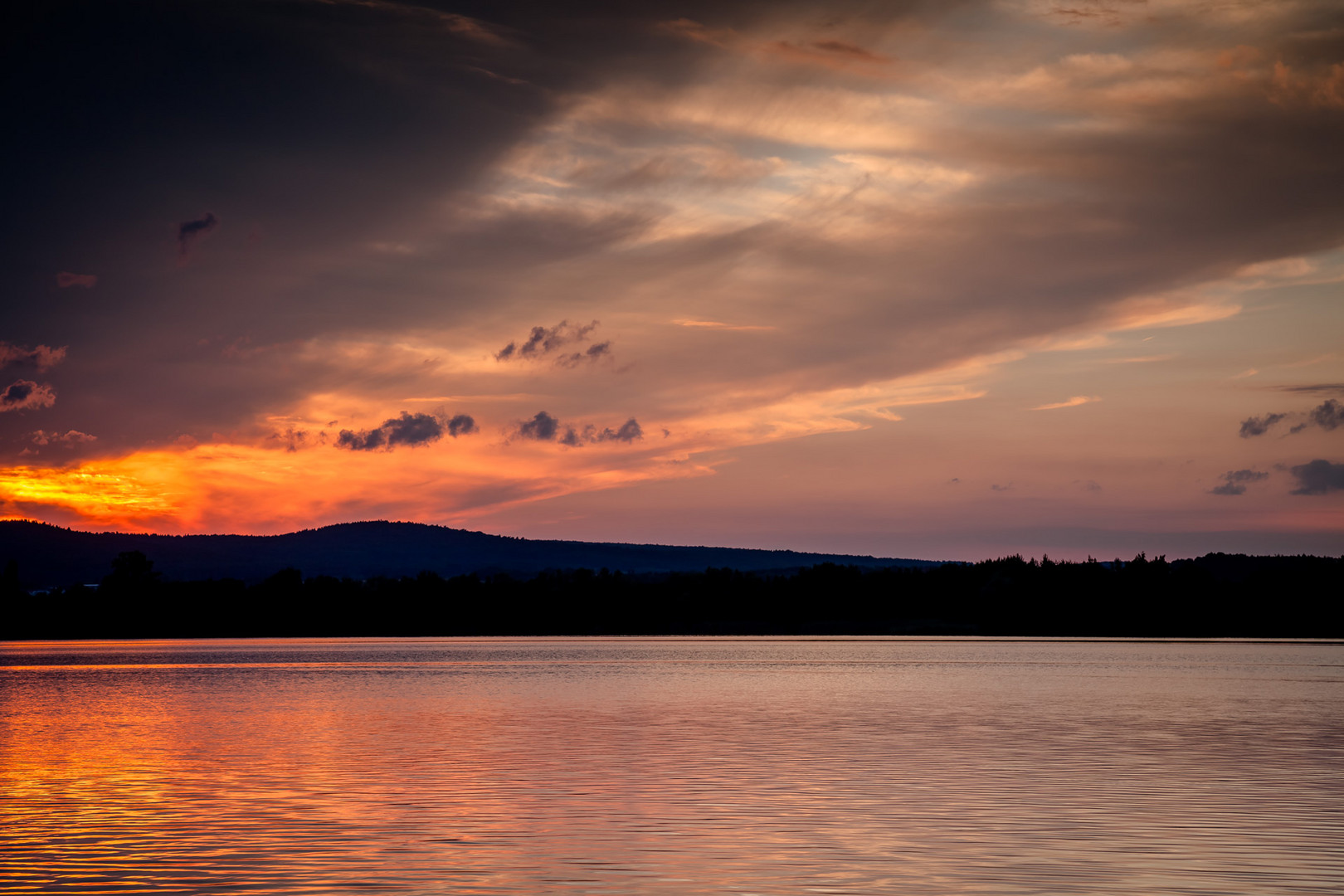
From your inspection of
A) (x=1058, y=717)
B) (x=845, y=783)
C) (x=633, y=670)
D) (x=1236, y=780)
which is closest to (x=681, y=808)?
(x=845, y=783)

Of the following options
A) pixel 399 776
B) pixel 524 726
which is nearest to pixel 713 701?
pixel 524 726

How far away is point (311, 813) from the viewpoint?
1297 inches

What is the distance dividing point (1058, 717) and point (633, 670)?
230 feet

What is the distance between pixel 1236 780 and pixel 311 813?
27.8 meters

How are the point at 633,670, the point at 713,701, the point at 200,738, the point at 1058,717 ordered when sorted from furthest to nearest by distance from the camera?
1. the point at 633,670
2. the point at 713,701
3. the point at 1058,717
4. the point at 200,738

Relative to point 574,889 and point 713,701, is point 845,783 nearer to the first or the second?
point 574,889

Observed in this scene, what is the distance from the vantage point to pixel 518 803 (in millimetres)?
34562

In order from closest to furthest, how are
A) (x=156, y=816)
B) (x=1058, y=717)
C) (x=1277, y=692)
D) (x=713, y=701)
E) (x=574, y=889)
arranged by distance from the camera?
(x=574, y=889), (x=156, y=816), (x=1058, y=717), (x=713, y=701), (x=1277, y=692)

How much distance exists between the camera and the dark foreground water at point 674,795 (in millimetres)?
25094

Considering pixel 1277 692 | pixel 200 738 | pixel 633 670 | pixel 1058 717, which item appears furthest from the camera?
pixel 633 670

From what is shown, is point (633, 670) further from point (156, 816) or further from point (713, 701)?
point (156, 816)

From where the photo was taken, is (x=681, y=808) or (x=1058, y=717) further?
(x=1058, y=717)

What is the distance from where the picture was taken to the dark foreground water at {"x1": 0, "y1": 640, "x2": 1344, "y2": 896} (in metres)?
25.1

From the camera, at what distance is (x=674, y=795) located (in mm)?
36219
